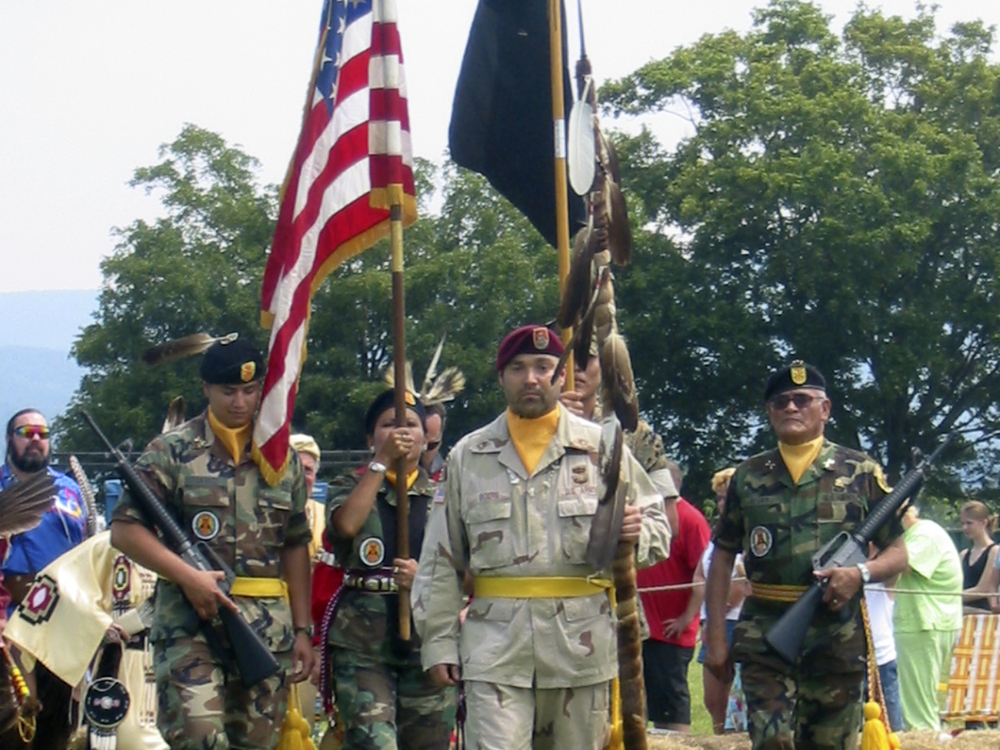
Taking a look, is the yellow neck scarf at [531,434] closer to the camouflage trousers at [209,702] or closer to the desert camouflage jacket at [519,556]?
the desert camouflage jacket at [519,556]

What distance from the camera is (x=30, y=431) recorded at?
10.1 meters

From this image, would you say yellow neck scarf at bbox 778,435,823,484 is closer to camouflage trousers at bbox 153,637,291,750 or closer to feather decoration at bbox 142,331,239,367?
camouflage trousers at bbox 153,637,291,750

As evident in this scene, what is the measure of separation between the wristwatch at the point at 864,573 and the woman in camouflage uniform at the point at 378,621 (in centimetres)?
197

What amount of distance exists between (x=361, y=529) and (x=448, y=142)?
2.32 meters

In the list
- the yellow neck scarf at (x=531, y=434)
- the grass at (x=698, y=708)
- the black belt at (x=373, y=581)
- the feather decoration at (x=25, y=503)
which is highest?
the yellow neck scarf at (x=531, y=434)

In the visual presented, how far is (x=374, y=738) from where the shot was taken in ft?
24.9

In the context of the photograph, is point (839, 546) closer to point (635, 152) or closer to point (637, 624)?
point (637, 624)

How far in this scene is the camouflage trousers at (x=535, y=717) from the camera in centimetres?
659

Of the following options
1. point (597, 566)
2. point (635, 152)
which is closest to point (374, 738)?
point (597, 566)

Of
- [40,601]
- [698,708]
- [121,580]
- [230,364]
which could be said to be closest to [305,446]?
[121,580]

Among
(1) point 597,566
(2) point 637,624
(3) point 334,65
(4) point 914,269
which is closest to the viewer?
(1) point 597,566

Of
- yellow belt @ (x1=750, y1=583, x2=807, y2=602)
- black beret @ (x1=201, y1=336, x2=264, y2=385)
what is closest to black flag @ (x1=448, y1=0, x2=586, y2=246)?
black beret @ (x1=201, y1=336, x2=264, y2=385)

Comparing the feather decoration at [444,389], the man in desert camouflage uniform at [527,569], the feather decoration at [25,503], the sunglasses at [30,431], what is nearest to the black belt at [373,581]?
the man in desert camouflage uniform at [527,569]

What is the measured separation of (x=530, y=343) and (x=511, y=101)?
2.69 meters
